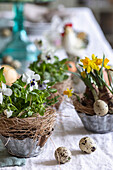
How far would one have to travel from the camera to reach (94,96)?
2.82ft

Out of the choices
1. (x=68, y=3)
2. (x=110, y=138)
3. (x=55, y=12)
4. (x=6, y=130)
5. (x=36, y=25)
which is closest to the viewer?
(x=6, y=130)

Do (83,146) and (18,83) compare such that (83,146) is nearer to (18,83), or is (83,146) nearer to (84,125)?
(84,125)

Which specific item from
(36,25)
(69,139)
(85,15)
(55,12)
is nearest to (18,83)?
(69,139)

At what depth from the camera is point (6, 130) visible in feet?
2.28

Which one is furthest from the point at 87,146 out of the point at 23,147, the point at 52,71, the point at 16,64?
the point at 16,64

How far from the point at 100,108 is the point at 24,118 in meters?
0.22

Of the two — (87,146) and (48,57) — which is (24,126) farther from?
(48,57)

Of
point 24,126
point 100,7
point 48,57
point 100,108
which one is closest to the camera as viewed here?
point 24,126

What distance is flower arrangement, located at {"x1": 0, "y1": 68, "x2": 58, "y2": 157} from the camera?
0.69 meters

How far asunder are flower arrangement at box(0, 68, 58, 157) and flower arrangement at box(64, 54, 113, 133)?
0.13 m

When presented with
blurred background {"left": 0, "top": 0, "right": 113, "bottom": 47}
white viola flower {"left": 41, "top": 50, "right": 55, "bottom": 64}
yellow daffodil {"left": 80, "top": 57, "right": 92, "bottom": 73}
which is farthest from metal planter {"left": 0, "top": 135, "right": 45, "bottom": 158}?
blurred background {"left": 0, "top": 0, "right": 113, "bottom": 47}

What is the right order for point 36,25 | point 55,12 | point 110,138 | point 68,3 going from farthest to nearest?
point 68,3 < point 55,12 < point 36,25 < point 110,138

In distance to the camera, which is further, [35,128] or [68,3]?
[68,3]

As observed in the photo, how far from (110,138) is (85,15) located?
6.35 feet
